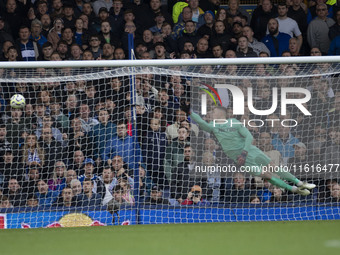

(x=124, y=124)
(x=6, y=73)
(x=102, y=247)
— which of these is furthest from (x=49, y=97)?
(x=102, y=247)

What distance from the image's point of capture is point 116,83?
22.5 ft

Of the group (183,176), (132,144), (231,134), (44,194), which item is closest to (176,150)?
(183,176)

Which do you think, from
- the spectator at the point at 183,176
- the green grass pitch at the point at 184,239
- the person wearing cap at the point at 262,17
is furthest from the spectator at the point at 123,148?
the person wearing cap at the point at 262,17

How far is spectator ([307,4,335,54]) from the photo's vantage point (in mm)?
8164

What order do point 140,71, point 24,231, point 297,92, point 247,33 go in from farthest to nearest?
point 247,33, point 297,92, point 140,71, point 24,231

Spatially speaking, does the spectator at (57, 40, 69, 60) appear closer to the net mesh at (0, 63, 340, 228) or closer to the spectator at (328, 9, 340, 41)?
the net mesh at (0, 63, 340, 228)

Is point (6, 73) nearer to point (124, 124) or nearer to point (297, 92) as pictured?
point (124, 124)

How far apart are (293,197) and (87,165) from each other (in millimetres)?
2267

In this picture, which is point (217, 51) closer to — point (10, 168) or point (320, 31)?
point (320, 31)

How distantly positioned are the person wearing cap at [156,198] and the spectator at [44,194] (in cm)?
102

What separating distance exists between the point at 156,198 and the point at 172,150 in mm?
557

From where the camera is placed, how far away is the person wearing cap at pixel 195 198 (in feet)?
20.8

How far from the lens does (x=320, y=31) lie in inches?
322
